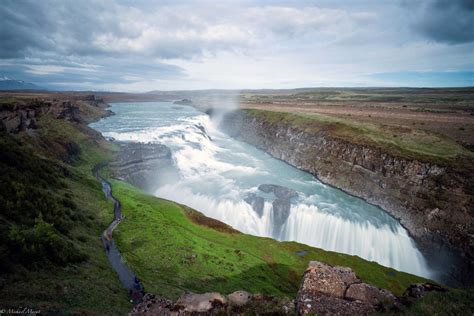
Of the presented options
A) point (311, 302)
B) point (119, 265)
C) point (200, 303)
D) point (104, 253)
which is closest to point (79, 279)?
point (119, 265)

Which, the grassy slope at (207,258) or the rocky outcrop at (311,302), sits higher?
the rocky outcrop at (311,302)

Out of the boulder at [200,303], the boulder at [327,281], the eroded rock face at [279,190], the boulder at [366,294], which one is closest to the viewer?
the boulder at [200,303]

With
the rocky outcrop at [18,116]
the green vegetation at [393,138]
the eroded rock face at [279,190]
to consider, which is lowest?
the eroded rock face at [279,190]

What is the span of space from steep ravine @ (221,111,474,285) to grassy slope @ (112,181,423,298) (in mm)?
10708

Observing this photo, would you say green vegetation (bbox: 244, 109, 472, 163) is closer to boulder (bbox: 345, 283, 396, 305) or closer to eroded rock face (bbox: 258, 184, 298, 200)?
eroded rock face (bbox: 258, 184, 298, 200)

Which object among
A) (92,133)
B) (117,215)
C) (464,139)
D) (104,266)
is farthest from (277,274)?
(92,133)

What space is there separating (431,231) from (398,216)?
19.5 ft

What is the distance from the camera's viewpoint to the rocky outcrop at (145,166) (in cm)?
6031

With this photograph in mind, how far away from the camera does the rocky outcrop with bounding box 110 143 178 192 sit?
6031 centimetres

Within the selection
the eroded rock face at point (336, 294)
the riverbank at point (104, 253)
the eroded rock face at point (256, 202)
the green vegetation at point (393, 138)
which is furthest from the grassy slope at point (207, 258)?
the green vegetation at point (393, 138)

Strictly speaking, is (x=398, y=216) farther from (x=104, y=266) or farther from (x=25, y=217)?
(x=25, y=217)

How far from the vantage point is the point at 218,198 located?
169 ft

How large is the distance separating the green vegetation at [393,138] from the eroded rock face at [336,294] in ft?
144

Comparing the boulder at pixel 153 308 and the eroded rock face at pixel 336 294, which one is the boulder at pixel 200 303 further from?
the eroded rock face at pixel 336 294
